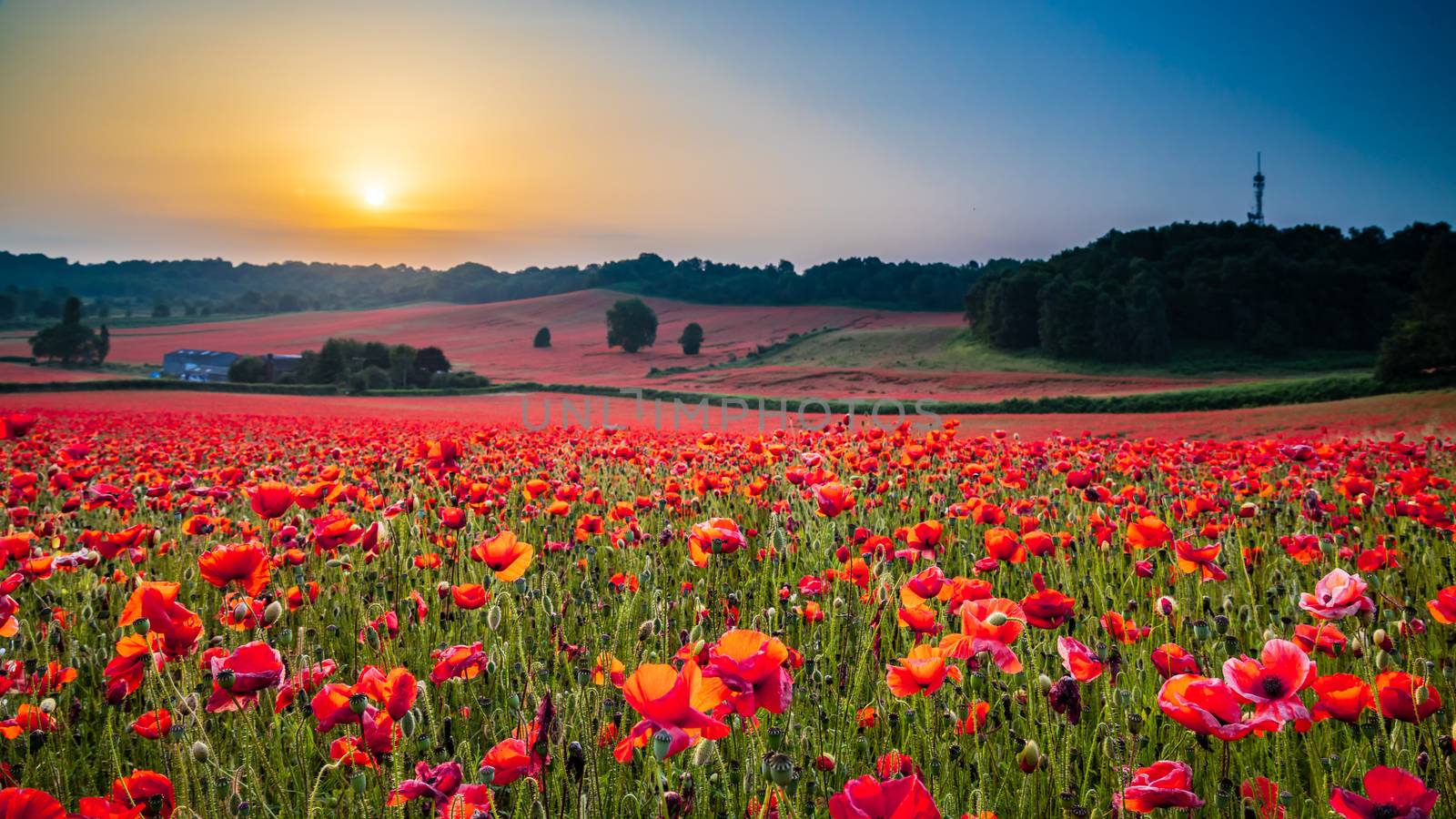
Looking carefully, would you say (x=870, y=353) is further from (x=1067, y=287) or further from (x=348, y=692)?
(x=348, y=692)

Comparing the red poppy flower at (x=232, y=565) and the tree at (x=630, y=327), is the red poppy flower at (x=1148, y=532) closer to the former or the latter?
the red poppy flower at (x=232, y=565)

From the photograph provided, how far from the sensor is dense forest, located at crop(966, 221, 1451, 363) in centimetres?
4466

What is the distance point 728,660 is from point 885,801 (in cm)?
28

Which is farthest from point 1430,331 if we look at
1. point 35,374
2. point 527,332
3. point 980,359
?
point 527,332

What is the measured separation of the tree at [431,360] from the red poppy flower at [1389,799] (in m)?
49.9

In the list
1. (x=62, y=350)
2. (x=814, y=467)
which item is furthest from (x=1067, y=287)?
(x=62, y=350)

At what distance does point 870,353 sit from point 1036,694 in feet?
165

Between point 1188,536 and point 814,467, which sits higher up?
point 814,467

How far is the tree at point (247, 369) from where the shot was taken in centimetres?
4344

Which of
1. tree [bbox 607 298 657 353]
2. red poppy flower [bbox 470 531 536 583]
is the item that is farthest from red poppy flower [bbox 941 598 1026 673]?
tree [bbox 607 298 657 353]

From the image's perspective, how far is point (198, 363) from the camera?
177ft

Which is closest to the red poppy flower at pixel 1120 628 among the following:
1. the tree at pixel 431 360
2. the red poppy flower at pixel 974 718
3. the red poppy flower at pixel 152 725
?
the red poppy flower at pixel 974 718

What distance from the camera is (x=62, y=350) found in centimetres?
3859

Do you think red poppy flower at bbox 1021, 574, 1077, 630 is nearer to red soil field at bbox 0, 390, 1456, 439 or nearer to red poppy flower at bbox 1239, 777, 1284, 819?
red poppy flower at bbox 1239, 777, 1284, 819
